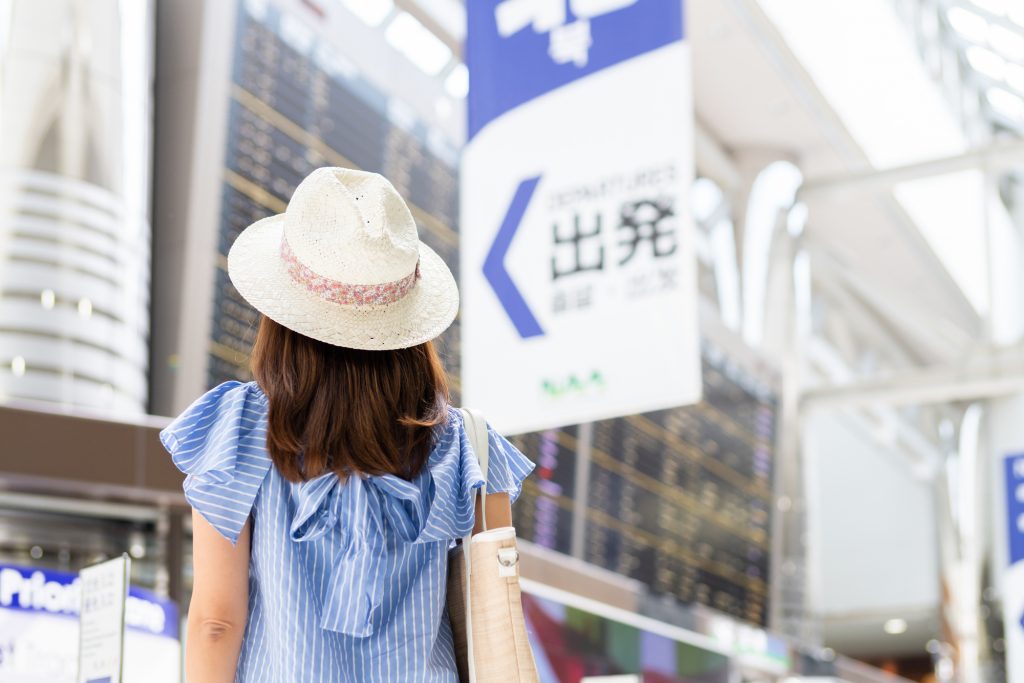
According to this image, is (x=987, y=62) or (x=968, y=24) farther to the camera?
(x=987, y=62)

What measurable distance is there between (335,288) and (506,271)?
2.83 metres

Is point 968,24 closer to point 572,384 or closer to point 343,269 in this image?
point 572,384

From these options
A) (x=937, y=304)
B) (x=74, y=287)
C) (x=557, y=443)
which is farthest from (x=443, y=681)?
(x=937, y=304)

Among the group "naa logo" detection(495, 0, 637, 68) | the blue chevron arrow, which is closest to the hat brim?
the blue chevron arrow

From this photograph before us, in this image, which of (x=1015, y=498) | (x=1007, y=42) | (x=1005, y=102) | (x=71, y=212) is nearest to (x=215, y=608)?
(x=71, y=212)

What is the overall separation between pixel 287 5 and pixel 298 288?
5.89 metres

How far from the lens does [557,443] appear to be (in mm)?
9852

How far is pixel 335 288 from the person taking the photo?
66.7 inches

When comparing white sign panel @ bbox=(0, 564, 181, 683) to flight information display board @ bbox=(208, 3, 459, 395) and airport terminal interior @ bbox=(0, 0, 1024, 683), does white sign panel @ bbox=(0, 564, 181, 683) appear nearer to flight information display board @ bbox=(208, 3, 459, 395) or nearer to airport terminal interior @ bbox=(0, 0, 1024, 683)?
airport terminal interior @ bbox=(0, 0, 1024, 683)

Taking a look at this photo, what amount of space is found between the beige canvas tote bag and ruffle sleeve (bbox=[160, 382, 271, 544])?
27 cm

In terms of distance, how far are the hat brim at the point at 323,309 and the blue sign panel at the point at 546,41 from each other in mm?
2658

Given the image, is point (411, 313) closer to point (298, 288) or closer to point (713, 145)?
point (298, 288)

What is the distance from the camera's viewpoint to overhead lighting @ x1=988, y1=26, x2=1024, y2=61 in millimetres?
12195

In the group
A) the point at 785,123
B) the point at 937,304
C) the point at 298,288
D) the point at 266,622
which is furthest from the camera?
the point at 937,304
